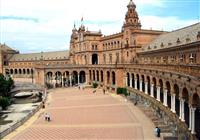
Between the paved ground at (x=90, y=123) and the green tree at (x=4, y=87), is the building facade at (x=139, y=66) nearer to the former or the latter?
the paved ground at (x=90, y=123)

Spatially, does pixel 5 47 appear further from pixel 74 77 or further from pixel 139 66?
pixel 139 66

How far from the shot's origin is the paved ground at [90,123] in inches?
1636

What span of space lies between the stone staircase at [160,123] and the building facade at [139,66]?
1.07m

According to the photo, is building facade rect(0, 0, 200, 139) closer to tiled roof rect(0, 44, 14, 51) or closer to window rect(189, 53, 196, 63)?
window rect(189, 53, 196, 63)

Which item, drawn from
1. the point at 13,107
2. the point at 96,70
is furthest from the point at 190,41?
the point at 96,70

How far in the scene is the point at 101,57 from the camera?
113625 millimetres

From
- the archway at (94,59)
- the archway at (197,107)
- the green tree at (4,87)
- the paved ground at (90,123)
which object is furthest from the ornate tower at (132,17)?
the archway at (197,107)

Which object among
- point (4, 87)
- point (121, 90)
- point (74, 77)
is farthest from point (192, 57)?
point (74, 77)

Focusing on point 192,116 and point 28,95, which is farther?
point 28,95

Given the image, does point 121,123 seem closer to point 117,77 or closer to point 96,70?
point 117,77

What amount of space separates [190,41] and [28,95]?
187 ft

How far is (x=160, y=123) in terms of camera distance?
46219mm

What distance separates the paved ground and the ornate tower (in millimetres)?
30358

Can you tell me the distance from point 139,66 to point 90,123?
23456mm
